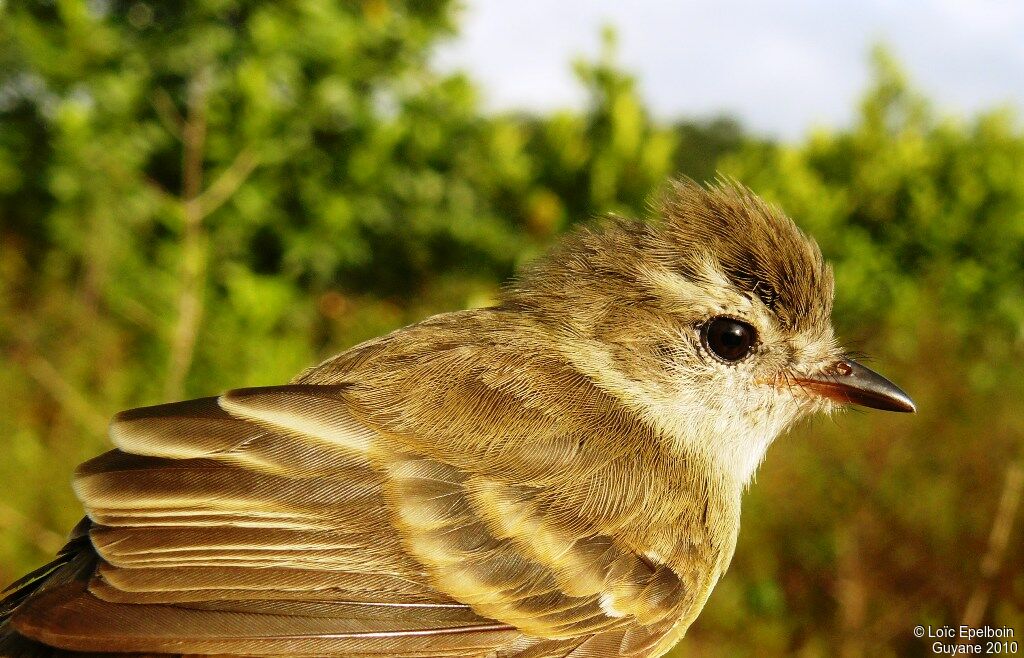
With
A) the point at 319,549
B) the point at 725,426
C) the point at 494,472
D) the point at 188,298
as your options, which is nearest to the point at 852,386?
the point at 725,426

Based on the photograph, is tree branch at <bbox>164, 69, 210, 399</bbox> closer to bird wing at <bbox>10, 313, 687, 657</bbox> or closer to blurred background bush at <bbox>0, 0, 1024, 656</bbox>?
blurred background bush at <bbox>0, 0, 1024, 656</bbox>

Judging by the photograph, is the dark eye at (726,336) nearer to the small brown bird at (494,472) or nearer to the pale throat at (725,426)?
the small brown bird at (494,472)

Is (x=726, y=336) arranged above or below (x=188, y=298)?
below

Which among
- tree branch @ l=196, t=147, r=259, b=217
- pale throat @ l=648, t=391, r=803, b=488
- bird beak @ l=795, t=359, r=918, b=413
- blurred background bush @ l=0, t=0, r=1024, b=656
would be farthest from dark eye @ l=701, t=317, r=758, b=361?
tree branch @ l=196, t=147, r=259, b=217

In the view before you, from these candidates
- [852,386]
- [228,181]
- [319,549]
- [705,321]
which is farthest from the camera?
[228,181]

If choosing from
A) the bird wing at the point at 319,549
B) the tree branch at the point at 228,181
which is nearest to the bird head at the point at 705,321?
the bird wing at the point at 319,549

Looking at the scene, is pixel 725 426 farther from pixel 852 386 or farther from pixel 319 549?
pixel 319 549
